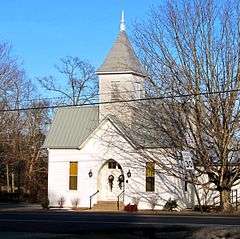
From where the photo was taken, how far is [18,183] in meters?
73.2

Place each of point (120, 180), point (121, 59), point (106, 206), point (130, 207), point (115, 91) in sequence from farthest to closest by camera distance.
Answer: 1. point (121, 59)
2. point (115, 91)
3. point (120, 180)
4. point (106, 206)
5. point (130, 207)

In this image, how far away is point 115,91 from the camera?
163 feet

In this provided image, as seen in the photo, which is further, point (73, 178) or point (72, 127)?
point (72, 127)

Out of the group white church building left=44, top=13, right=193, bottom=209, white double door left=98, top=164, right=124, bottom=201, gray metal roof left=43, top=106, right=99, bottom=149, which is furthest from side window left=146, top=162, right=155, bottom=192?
gray metal roof left=43, top=106, right=99, bottom=149

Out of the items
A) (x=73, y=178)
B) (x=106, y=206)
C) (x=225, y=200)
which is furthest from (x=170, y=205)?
(x=73, y=178)

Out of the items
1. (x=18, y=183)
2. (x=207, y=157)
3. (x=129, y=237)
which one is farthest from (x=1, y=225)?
(x=18, y=183)

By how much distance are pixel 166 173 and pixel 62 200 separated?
9.23m

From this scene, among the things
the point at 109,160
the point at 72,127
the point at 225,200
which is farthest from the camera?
the point at 72,127

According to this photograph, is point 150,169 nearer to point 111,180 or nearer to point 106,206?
point 111,180

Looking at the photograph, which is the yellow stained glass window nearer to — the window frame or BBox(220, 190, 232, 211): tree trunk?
the window frame

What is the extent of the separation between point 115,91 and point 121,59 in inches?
106

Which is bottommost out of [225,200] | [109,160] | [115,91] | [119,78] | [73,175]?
[225,200]

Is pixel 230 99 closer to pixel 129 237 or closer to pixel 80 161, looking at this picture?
pixel 80 161

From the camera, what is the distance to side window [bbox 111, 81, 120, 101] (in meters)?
49.2
